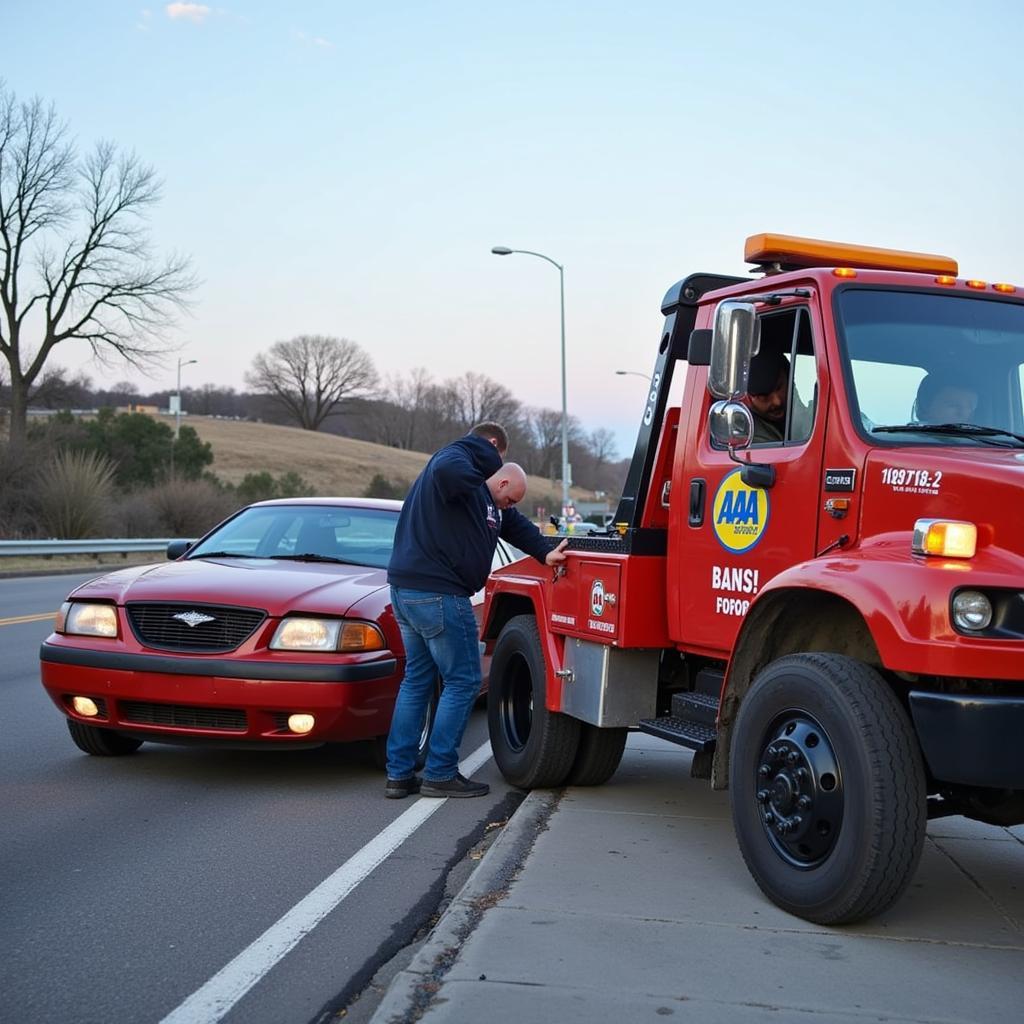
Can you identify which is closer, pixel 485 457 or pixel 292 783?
pixel 485 457

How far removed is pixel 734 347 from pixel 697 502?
2.94 ft

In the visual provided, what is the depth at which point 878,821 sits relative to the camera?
4086mm

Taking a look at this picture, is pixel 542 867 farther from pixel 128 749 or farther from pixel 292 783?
pixel 128 749

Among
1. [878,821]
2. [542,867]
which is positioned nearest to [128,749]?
[542,867]

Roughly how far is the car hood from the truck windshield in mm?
3071

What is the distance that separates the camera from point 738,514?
207 inches

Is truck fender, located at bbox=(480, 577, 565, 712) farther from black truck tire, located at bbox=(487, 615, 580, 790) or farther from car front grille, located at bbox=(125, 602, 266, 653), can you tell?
car front grille, located at bbox=(125, 602, 266, 653)

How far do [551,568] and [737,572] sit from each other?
157cm

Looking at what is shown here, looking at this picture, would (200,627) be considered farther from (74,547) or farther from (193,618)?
(74,547)

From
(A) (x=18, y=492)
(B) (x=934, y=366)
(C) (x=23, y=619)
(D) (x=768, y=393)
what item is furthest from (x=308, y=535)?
(A) (x=18, y=492)

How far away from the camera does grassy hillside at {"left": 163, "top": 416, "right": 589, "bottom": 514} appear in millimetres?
87125

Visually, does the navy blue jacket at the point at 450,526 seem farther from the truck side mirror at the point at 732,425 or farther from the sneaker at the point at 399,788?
the truck side mirror at the point at 732,425

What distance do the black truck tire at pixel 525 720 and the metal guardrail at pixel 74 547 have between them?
22120 millimetres

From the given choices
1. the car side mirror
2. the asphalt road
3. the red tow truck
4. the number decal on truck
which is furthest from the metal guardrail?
the number decal on truck
